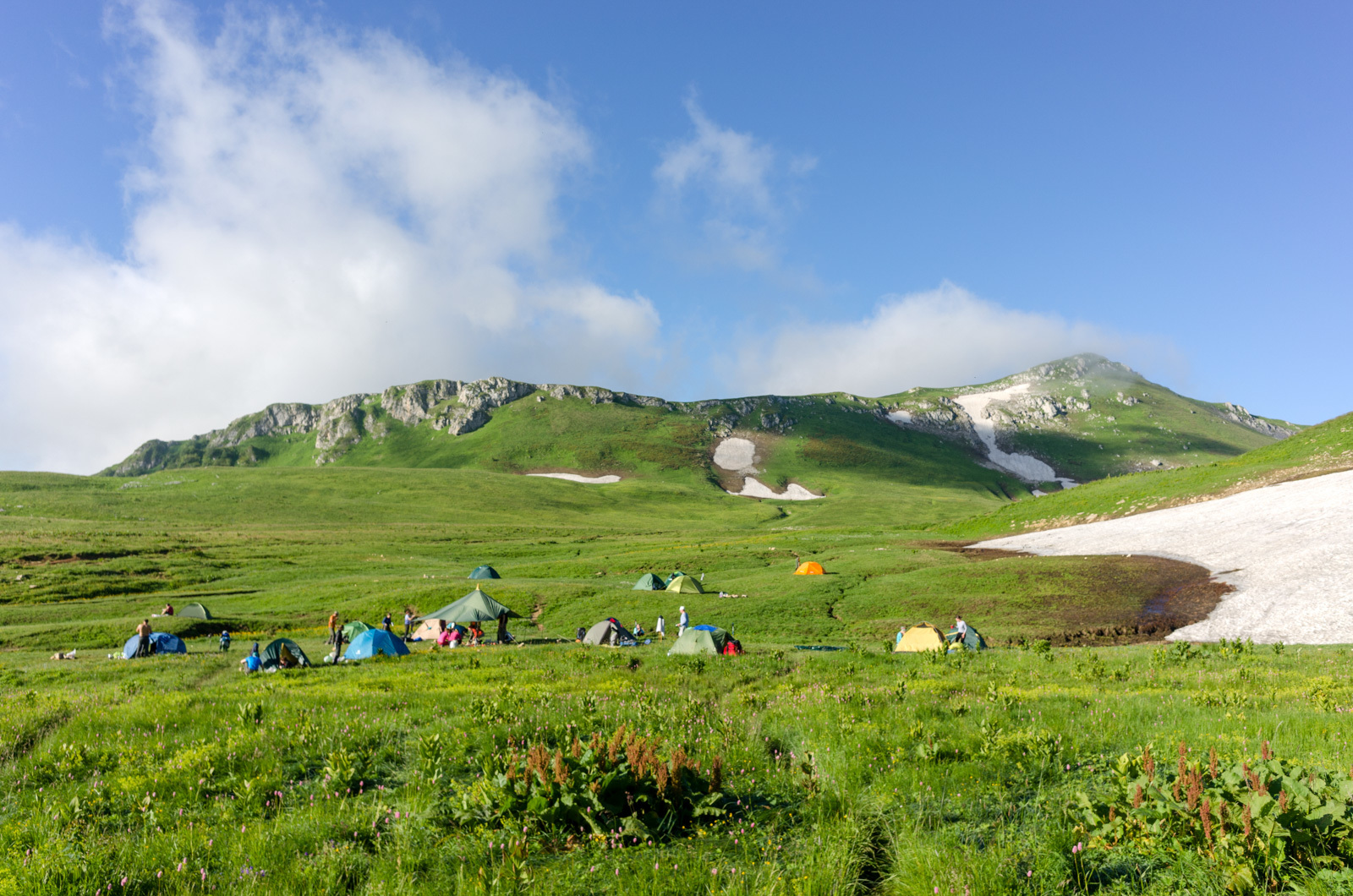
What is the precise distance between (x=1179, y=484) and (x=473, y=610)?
82.8 metres

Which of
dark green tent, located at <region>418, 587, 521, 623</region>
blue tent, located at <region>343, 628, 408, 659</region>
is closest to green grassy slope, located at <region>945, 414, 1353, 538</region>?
dark green tent, located at <region>418, 587, 521, 623</region>

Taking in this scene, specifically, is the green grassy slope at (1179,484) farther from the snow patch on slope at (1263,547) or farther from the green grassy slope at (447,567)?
the green grassy slope at (447,567)

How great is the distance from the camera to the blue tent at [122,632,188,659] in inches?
1400

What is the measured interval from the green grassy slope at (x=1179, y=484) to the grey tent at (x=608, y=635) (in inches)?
2503

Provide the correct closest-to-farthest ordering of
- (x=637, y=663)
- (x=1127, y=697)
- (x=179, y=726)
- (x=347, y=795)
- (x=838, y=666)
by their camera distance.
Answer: (x=347, y=795) → (x=179, y=726) → (x=1127, y=697) → (x=838, y=666) → (x=637, y=663)

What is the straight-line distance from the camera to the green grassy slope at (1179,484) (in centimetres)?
7250

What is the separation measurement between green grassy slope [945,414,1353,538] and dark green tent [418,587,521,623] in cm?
6701

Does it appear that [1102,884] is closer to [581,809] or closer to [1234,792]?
[1234,792]

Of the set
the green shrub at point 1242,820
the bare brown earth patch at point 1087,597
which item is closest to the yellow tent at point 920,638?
the bare brown earth patch at point 1087,597

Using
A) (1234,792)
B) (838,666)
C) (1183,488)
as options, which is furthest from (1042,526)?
(1234,792)

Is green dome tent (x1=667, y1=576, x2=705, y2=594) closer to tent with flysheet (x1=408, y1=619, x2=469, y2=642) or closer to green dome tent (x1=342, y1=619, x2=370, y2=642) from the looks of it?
tent with flysheet (x1=408, y1=619, x2=469, y2=642)

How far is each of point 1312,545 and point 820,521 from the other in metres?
113

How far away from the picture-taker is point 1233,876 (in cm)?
518

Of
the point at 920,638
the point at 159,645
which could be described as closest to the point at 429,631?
the point at 159,645
